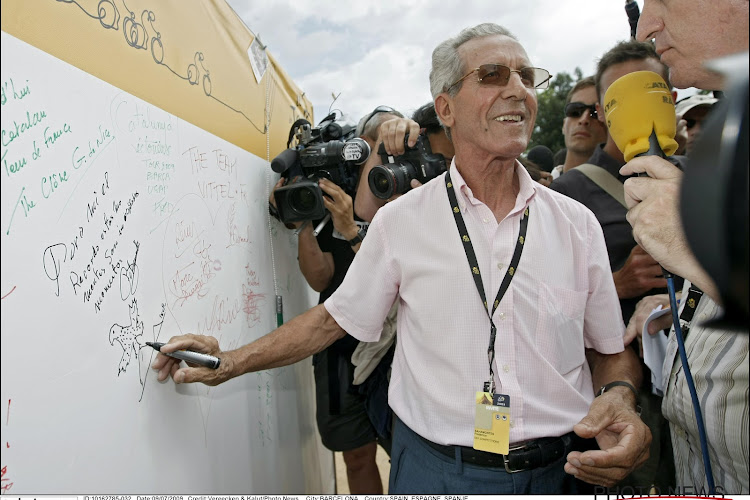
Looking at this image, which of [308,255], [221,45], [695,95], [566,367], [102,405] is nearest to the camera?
[102,405]

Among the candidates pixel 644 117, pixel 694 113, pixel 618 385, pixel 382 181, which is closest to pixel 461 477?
pixel 618 385

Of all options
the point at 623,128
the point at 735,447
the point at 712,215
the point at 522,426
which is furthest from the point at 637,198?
the point at 712,215

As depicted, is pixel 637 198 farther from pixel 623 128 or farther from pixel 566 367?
pixel 566 367

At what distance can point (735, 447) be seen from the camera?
1074mm

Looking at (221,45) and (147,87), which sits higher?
(221,45)

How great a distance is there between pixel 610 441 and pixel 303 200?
147cm

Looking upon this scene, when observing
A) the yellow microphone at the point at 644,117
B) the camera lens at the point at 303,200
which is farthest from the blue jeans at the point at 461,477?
the camera lens at the point at 303,200

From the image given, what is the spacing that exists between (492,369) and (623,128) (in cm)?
74

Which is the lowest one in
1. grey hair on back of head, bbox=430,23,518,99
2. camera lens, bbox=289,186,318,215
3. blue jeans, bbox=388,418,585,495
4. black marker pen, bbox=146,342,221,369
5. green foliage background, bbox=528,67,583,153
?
blue jeans, bbox=388,418,585,495

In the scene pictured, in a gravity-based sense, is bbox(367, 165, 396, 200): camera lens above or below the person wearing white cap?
below

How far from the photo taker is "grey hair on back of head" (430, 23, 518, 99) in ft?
5.70

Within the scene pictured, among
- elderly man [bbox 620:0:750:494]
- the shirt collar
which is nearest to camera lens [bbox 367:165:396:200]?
the shirt collar

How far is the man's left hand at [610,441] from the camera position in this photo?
1.26m

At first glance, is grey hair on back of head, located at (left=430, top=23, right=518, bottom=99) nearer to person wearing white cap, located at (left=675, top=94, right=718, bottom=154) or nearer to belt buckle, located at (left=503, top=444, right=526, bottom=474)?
belt buckle, located at (left=503, top=444, right=526, bottom=474)
